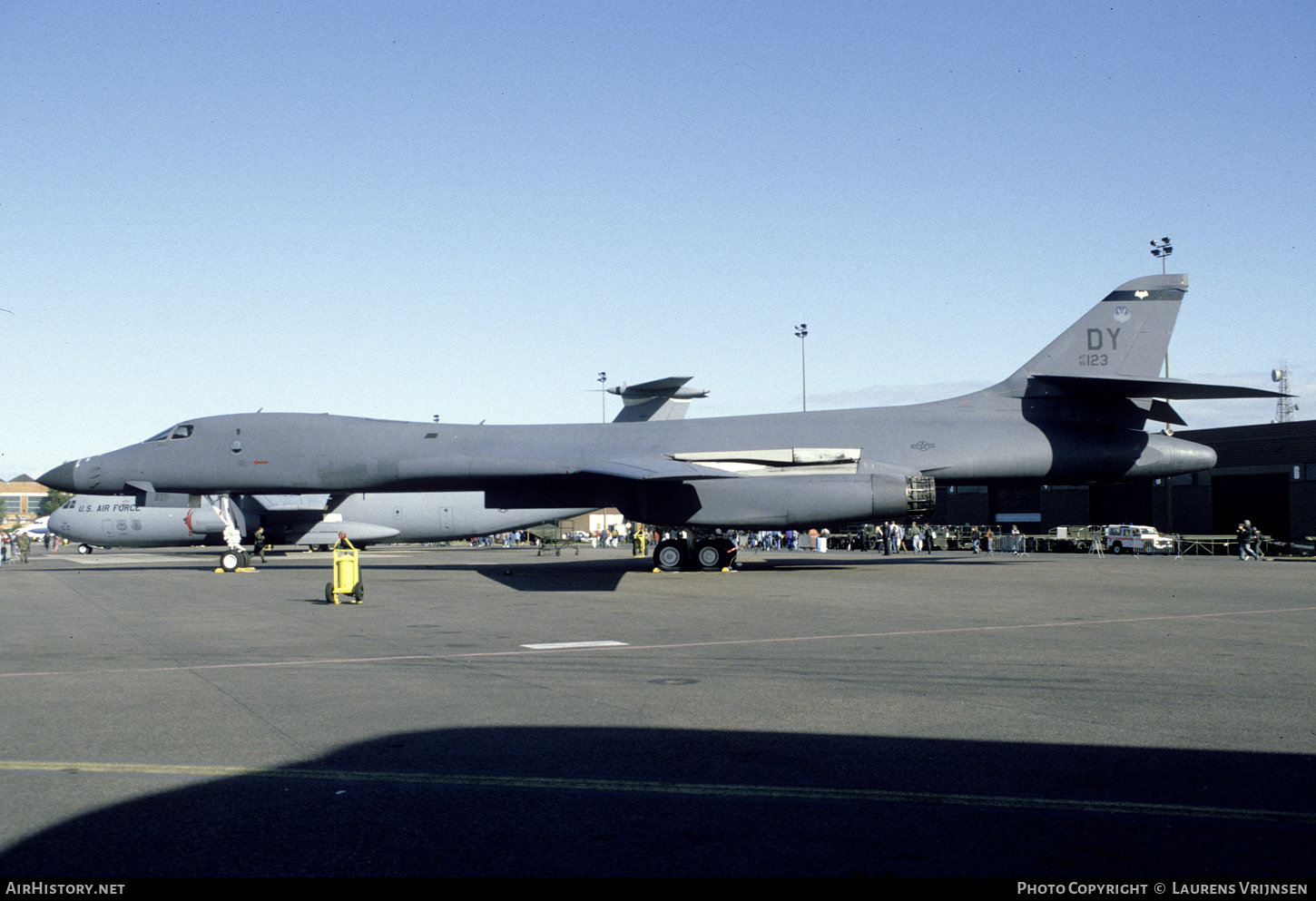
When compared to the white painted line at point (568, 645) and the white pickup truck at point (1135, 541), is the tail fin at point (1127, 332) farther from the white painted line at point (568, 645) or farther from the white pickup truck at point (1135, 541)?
the white pickup truck at point (1135, 541)

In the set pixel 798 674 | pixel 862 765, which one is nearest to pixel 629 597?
pixel 798 674

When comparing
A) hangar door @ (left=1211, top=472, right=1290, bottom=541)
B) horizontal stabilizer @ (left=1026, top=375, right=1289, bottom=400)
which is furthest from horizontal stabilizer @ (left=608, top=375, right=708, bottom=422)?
hangar door @ (left=1211, top=472, right=1290, bottom=541)

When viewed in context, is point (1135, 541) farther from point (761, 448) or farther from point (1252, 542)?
point (761, 448)

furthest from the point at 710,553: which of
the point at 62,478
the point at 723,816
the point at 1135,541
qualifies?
the point at 1135,541

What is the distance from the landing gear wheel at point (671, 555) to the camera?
23.8m

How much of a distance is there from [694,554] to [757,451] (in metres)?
3.56

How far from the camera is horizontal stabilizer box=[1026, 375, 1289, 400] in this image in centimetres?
2103

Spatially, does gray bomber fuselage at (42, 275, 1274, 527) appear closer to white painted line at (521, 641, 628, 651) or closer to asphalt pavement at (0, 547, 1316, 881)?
asphalt pavement at (0, 547, 1316, 881)

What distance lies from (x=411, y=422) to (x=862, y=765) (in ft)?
66.8

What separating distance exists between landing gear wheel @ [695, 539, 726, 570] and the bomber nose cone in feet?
51.5

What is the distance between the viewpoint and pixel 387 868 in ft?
11.7

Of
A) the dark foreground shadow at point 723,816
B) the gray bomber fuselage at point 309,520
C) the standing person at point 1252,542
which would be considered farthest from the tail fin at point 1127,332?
the gray bomber fuselage at point 309,520

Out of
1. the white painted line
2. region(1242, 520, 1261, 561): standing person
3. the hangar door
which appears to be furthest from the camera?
the hangar door

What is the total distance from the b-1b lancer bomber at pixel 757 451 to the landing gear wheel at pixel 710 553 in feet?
0.10
